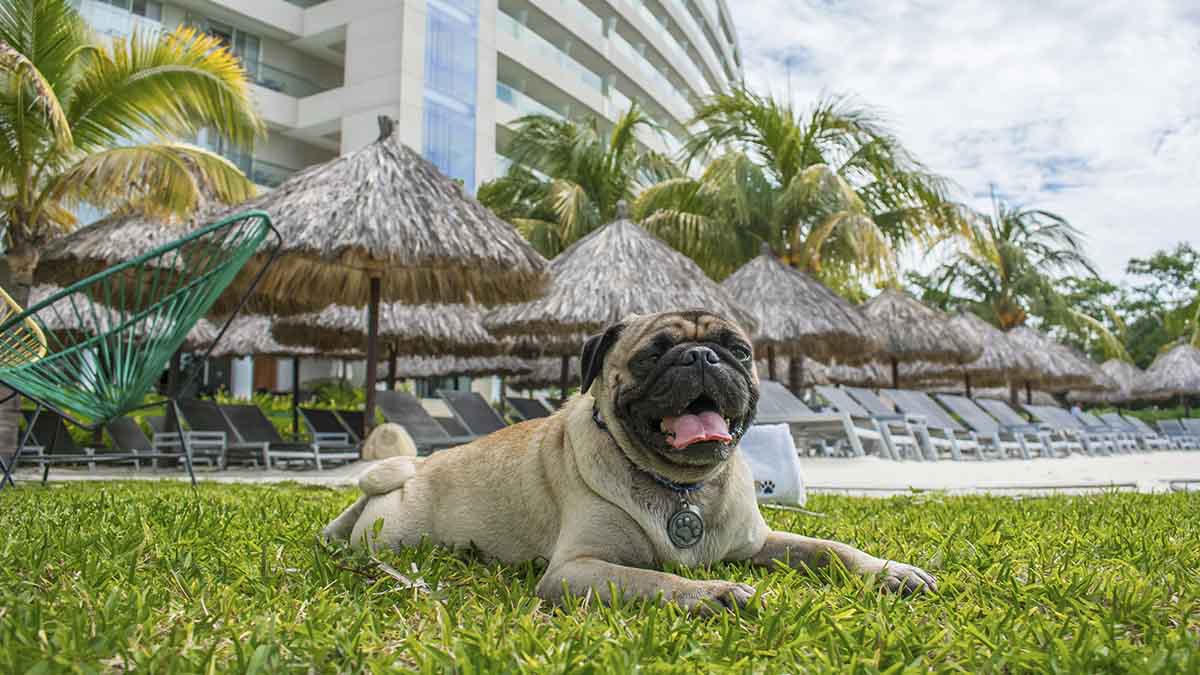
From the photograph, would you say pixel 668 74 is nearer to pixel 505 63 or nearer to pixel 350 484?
pixel 505 63

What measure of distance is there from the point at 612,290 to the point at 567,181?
1093cm

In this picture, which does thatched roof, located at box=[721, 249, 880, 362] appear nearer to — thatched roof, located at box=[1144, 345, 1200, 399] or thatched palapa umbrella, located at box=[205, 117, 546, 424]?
thatched palapa umbrella, located at box=[205, 117, 546, 424]

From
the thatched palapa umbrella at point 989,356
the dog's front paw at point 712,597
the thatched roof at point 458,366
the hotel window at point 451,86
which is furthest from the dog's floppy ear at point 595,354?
the hotel window at point 451,86

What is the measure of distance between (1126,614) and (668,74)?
4796 centimetres

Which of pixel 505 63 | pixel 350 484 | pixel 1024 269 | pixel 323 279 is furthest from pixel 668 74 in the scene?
pixel 350 484

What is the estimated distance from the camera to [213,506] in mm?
3832

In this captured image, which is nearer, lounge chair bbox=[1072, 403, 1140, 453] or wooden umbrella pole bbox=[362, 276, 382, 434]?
wooden umbrella pole bbox=[362, 276, 382, 434]

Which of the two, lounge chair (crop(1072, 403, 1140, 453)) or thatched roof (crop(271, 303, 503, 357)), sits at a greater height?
thatched roof (crop(271, 303, 503, 357))

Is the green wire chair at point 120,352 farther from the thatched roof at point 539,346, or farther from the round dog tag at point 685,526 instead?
the thatched roof at point 539,346

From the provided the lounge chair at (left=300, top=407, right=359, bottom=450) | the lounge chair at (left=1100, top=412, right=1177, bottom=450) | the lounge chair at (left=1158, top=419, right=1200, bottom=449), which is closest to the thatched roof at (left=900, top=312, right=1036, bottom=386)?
the lounge chair at (left=1100, top=412, right=1177, bottom=450)

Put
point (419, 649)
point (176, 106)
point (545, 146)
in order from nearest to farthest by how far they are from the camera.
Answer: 1. point (419, 649)
2. point (176, 106)
3. point (545, 146)

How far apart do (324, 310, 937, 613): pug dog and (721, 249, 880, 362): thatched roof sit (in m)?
9.92

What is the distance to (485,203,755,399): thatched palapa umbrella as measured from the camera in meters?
10.5

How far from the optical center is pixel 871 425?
13.3 m
